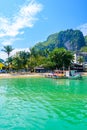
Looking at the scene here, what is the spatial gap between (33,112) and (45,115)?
1774mm

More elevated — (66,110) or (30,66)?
(30,66)

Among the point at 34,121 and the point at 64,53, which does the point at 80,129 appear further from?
the point at 64,53

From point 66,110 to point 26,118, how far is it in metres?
4.54

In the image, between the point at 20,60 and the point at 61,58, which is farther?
the point at 61,58

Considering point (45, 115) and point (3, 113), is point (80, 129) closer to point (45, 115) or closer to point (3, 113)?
point (45, 115)

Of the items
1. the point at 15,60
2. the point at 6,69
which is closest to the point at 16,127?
the point at 15,60

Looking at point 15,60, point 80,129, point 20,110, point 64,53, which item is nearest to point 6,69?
point 15,60

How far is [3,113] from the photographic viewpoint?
20.8 meters

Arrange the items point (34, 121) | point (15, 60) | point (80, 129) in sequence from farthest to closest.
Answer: point (15, 60), point (34, 121), point (80, 129)

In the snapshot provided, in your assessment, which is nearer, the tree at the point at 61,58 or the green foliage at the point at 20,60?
A: the green foliage at the point at 20,60

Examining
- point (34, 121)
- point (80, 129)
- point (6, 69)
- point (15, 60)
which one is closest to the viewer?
point (80, 129)

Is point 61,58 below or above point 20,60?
above

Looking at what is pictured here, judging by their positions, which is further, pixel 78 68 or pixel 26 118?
pixel 78 68

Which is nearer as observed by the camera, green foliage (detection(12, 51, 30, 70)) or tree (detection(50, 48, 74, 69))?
green foliage (detection(12, 51, 30, 70))
